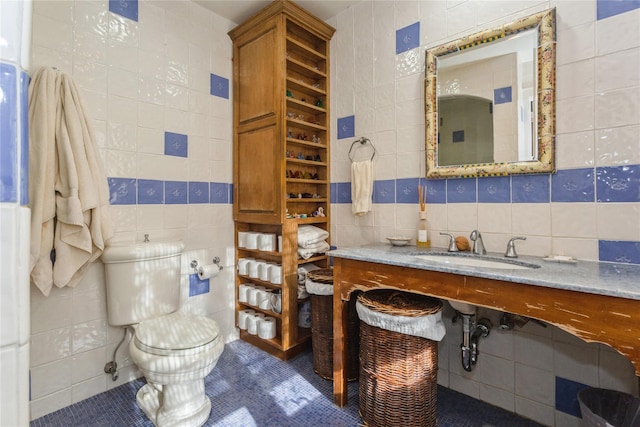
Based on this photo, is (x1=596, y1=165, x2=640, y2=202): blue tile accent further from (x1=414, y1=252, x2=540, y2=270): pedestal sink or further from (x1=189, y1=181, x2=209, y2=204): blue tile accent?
(x1=189, y1=181, x2=209, y2=204): blue tile accent

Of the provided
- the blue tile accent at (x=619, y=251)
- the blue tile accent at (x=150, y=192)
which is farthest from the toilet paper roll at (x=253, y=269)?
the blue tile accent at (x=619, y=251)

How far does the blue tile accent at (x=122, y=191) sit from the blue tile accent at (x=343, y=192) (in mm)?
1283

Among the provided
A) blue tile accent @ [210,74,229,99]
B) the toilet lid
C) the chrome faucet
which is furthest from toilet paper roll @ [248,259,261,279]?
the chrome faucet

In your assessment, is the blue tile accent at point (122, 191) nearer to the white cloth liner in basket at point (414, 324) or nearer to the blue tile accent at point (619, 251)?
the white cloth liner in basket at point (414, 324)

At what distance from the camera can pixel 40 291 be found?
4.92ft

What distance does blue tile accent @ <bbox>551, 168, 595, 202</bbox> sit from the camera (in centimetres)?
133

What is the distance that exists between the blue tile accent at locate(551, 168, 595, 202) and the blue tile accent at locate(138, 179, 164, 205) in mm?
2091

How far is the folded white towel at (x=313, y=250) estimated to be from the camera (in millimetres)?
2109

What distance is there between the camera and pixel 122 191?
5.81ft

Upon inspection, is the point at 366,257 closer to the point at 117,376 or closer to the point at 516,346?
the point at 516,346

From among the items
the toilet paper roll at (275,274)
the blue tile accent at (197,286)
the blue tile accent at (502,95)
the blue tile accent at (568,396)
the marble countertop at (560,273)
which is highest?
the blue tile accent at (502,95)

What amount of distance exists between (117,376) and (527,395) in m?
2.14

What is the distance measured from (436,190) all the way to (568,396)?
1109mm

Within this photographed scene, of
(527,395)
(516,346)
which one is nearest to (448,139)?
(516,346)
